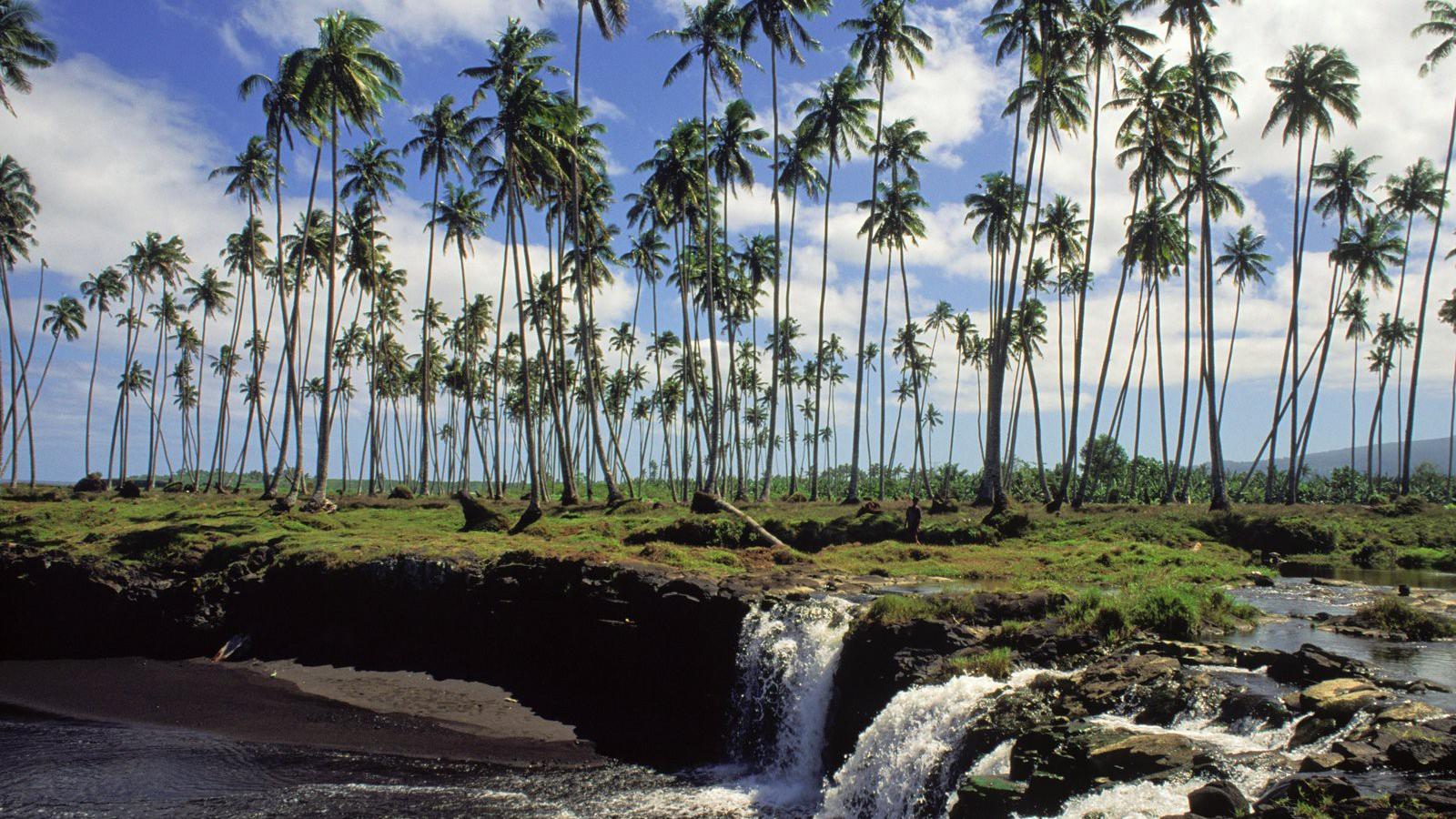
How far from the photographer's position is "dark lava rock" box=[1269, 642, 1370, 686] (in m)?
11.1

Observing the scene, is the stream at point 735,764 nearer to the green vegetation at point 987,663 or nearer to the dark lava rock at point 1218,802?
the green vegetation at point 987,663

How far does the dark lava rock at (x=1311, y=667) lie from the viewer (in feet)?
36.6

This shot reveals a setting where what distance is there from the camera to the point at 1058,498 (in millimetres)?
38531

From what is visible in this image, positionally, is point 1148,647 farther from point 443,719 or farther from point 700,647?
point 443,719

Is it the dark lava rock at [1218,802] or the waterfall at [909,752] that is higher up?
the dark lava rock at [1218,802]

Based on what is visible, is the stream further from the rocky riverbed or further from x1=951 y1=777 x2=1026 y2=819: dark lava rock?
x1=951 y1=777 x2=1026 y2=819: dark lava rock

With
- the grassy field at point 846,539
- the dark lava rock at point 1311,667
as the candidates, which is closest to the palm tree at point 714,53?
the grassy field at point 846,539

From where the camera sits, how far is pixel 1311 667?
1127 cm

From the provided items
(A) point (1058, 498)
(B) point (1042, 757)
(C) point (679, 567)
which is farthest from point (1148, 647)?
(A) point (1058, 498)

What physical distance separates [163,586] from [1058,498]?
37.5 metres

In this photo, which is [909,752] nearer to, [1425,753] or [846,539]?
[1425,753]

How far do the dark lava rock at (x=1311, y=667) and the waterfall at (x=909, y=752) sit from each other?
11.1 feet

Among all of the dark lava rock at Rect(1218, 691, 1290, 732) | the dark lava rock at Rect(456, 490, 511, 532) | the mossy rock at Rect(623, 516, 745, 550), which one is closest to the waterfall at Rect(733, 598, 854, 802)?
the dark lava rock at Rect(1218, 691, 1290, 732)

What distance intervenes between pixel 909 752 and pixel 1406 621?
36.0 feet
